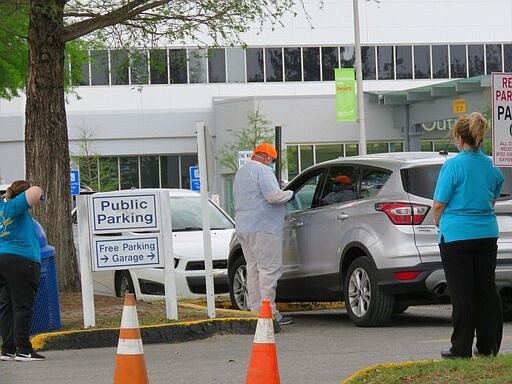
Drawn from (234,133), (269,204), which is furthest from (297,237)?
(234,133)

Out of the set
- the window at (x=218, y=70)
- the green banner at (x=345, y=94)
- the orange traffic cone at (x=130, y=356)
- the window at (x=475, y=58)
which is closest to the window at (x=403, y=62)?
the window at (x=475, y=58)

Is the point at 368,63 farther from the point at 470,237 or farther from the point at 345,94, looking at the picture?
the point at 470,237

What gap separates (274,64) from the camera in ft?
174

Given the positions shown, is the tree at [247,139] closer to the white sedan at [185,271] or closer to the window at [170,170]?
the window at [170,170]

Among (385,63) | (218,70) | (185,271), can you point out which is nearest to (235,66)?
(218,70)

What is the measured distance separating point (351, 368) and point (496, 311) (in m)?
1.33

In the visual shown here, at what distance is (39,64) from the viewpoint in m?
14.7

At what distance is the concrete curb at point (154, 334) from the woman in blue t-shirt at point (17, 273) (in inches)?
30.6

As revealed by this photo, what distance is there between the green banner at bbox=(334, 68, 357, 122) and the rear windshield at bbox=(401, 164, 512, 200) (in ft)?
93.5

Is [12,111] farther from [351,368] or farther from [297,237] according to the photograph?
[351,368]

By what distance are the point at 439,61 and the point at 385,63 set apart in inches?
96.1

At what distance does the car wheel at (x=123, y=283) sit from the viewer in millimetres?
16266

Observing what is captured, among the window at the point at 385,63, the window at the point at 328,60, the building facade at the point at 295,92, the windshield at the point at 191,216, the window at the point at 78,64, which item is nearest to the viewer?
the windshield at the point at 191,216

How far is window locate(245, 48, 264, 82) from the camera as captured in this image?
5291 centimetres
